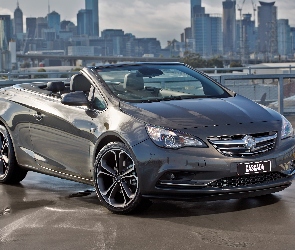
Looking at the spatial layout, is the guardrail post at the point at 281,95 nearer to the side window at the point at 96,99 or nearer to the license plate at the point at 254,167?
the side window at the point at 96,99

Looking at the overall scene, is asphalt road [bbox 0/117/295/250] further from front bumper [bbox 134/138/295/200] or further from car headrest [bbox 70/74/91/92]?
car headrest [bbox 70/74/91/92]

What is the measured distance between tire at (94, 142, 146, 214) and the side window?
506 mm

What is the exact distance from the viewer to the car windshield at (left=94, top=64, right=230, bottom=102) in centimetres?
761

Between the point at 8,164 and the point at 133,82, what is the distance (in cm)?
194

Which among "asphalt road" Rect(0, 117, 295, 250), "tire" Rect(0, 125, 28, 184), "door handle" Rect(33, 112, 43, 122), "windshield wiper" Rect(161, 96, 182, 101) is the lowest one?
"asphalt road" Rect(0, 117, 295, 250)

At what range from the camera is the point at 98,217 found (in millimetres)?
6848

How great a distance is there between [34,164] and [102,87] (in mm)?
1369

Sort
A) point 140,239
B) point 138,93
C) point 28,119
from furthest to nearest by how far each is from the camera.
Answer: point 28,119, point 138,93, point 140,239

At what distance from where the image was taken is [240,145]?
6703mm

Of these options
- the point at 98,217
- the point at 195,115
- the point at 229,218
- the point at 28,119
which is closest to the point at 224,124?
the point at 195,115

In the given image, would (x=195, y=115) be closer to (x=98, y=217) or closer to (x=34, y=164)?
(x=98, y=217)

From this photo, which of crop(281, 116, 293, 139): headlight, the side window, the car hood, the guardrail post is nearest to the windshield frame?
the side window

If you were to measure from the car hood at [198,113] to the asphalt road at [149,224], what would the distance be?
2.45 feet

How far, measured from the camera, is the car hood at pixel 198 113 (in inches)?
268
